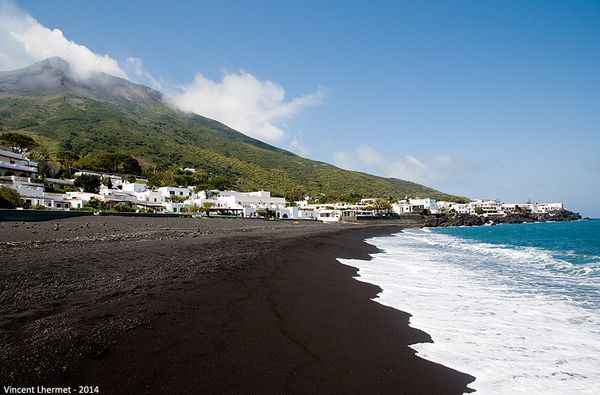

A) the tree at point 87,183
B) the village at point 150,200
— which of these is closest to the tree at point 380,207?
the village at point 150,200

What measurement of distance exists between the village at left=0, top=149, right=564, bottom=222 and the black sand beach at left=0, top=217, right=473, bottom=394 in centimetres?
3257

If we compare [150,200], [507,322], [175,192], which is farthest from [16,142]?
[507,322]

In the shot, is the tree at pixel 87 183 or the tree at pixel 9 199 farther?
the tree at pixel 87 183

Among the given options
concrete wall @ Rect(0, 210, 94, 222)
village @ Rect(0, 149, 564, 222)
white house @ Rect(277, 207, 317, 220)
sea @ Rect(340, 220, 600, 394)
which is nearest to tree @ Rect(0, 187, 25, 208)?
village @ Rect(0, 149, 564, 222)

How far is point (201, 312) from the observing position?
18.9 ft

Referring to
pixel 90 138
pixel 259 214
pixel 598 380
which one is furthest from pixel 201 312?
pixel 90 138

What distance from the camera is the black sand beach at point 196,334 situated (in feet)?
12.0

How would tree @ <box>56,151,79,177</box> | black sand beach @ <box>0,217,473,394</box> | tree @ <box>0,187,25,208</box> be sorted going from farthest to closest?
tree @ <box>56,151,79,177</box> < tree @ <box>0,187,25,208</box> < black sand beach @ <box>0,217,473,394</box>

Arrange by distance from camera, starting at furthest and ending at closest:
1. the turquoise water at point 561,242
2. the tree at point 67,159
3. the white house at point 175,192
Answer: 1. the white house at point 175,192
2. the tree at point 67,159
3. the turquoise water at point 561,242

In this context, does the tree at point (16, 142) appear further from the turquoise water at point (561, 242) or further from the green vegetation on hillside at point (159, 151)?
the turquoise water at point (561, 242)

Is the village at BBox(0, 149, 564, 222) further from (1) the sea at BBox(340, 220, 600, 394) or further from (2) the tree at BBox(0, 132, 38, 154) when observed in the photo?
(1) the sea at BBox(340, 220, 600, 394)

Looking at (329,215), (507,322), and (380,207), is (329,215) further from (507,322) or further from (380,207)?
(507,322)

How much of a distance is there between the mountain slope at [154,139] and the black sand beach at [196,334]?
92.2 metres

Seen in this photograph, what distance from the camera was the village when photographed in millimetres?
40156
